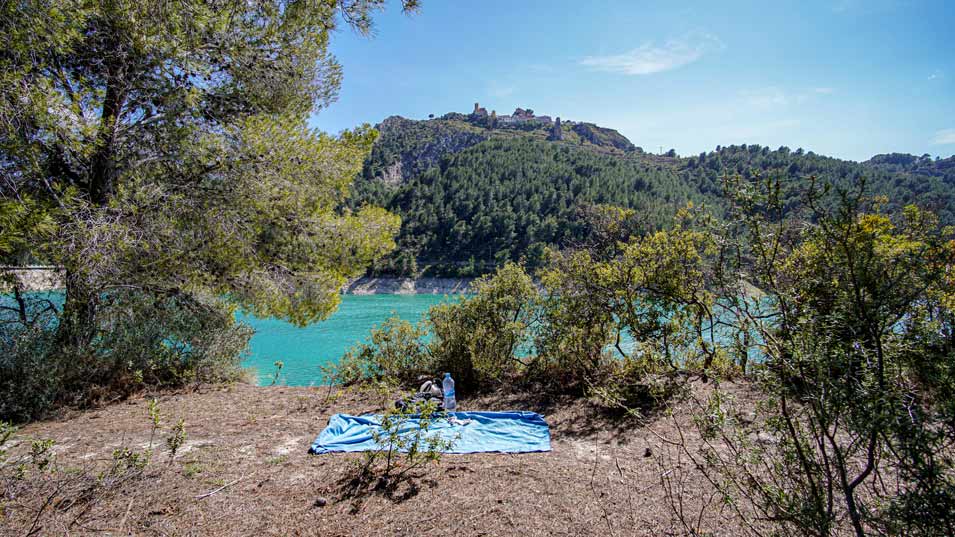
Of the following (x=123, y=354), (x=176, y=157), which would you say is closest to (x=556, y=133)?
(x=176, y=157)

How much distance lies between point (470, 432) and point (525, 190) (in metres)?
71.6

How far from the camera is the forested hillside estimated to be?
2140 inches

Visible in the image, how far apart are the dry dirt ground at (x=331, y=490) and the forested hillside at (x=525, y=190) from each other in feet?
103

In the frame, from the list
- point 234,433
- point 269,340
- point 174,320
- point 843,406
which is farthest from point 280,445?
point 269,340

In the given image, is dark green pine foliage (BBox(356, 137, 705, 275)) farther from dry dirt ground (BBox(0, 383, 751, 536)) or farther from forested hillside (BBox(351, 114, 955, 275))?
dry dirt ground (BBox(0, 383, 751, 536))

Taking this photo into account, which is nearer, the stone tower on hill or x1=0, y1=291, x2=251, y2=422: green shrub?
x1=0, y1=291, x2=251, y2=422: green shrub

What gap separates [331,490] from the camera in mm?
3156

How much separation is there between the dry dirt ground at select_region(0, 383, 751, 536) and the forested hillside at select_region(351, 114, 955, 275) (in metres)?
31.5

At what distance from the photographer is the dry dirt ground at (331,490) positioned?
2.65 meters

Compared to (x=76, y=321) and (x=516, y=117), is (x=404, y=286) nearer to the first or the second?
(x=76, y=321)

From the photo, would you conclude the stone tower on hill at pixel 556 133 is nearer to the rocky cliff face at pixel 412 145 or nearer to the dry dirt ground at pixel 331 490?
the rocky cliff face at pixel 412 145

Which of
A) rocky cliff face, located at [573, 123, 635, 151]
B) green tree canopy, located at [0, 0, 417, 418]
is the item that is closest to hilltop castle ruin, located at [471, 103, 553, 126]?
rocky cliff face, located at [573, 123, 635, 151]

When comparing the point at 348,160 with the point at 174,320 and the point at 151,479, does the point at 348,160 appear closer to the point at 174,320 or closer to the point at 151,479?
the point at 174,320

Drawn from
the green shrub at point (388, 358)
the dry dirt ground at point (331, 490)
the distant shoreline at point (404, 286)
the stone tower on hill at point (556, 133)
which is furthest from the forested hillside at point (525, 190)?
the dry dirt ground at point (331, 490)
